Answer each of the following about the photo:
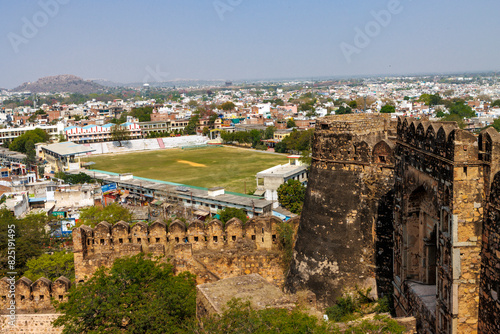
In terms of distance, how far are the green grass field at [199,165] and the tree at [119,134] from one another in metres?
8.02

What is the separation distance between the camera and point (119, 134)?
92125mm

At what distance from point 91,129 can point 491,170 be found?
92.9 metres

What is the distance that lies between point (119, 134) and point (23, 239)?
227 ft

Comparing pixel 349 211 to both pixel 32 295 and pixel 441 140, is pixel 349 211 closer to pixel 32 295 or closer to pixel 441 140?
pixel 441 140

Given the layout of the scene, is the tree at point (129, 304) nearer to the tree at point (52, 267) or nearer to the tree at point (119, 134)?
the tree at point (52, 267)

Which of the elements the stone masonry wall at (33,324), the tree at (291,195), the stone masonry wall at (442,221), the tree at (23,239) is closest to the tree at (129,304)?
the stone masonry wall at (33,324)

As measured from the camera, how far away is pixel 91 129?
306 ft

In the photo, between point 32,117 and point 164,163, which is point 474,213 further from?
point 32,117

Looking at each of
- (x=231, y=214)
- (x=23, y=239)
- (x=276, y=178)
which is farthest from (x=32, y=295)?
(x=276, y=178)

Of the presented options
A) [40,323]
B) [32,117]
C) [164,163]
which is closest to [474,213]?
[40,323]

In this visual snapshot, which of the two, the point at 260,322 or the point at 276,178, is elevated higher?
the point at 260,322

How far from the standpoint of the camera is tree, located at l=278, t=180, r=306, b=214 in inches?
1563

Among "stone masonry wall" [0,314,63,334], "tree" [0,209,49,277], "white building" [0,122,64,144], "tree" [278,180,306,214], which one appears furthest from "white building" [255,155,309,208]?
"white building" [0,122,64,144]

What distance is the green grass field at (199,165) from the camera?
58.0m
